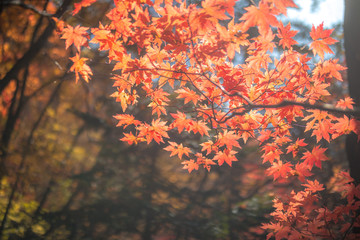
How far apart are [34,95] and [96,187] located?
10.9 feet

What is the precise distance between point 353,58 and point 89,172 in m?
6.05

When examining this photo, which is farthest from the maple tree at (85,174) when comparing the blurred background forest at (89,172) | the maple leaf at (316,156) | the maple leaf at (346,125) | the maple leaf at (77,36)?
the maple leaf at (346,125)

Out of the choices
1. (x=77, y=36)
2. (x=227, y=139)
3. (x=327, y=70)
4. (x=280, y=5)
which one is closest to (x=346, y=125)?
(x=327, y=70)

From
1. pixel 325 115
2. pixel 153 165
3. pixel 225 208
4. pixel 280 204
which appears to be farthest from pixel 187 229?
pixel 325 115

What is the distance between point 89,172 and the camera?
5.95 m

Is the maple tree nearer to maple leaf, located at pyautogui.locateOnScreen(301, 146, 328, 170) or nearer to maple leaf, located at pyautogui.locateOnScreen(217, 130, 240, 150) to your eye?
maple leaf, located at pyautogui.locateOnScreen(217, 130, 240, 150)

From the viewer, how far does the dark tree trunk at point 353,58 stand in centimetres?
205

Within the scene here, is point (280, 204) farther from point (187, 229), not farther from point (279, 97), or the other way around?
point (187, 229)

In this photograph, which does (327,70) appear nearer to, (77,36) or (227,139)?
(227,139)

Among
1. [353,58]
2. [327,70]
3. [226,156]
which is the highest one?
[353,58]

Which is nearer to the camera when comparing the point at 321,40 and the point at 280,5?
the point at 280,5

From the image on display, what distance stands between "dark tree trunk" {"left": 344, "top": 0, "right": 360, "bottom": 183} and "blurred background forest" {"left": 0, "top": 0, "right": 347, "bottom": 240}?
2378mm

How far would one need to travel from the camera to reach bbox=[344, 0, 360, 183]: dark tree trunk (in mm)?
2053

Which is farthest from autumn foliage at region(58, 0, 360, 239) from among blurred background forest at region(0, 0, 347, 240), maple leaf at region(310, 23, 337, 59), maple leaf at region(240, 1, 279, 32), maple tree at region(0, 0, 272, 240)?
maple tree at region(0, 0, 272, 240)
